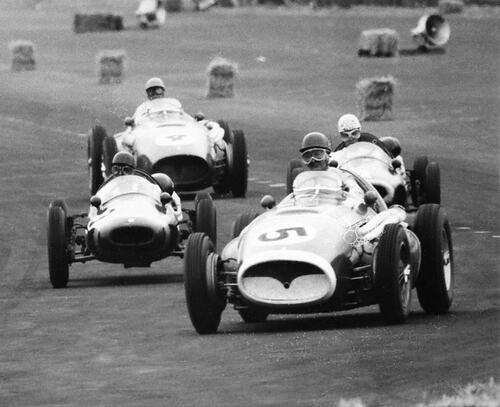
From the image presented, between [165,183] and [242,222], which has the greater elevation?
[242,222]

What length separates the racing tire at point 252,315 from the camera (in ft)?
50.9

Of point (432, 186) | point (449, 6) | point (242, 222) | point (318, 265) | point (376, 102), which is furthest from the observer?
point (449, 6)

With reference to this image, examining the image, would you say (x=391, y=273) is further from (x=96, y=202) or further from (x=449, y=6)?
(x=449, y=6)

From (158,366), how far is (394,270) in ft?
7.18

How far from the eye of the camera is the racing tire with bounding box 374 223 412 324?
14367 millimetres

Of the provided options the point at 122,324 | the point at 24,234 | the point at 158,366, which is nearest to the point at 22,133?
the point at 24,234

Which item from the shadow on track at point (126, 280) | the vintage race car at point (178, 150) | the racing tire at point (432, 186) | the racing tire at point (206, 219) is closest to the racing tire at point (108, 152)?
the vintage race car at point (178, 150)

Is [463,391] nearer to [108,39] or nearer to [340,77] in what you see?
[340,77]

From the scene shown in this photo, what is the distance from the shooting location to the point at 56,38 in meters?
62.6

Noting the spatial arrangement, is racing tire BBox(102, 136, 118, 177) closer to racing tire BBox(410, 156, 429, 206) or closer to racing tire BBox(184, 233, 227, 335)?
racing tire BBox(410, 156, 429, 206)

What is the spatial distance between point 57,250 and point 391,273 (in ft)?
17.0

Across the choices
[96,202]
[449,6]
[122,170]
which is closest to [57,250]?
[96,202]

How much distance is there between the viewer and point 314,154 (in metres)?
16.1

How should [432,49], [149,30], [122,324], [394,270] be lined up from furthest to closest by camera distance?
[149,30]
[432,49]
[122,324]
[394,270]
